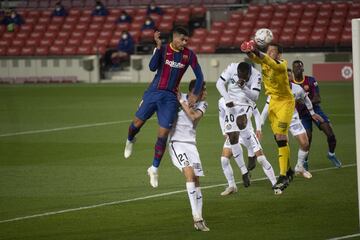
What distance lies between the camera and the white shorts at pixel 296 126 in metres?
16.8

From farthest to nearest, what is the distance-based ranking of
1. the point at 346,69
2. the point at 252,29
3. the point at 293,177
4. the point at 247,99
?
1. the point at 252,29
2. the point at 346,69
3. the point at 293,177
4. the point at 247,99

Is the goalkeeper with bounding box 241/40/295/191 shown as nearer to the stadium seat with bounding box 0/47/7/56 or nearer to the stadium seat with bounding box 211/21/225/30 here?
the stadium seat with bounding box 211/21/225/30

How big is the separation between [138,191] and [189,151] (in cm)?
353

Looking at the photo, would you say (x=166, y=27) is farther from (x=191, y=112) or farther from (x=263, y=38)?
(x=191, y=112)

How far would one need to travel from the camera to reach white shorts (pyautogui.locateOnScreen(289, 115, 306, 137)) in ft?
55.0

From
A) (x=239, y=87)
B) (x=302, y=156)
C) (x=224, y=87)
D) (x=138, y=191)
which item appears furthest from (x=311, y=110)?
(x=138, y=191)

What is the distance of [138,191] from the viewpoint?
15672mm

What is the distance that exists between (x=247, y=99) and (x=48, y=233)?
4710 millimetres

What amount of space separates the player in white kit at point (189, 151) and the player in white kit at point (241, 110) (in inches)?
99.7

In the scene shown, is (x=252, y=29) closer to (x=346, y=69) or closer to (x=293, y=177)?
(x=346, y=69)

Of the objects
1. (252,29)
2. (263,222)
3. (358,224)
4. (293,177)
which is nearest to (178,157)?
(263,222)

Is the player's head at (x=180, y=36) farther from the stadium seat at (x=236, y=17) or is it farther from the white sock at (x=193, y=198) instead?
the stadium seat at (x=236, y=17)

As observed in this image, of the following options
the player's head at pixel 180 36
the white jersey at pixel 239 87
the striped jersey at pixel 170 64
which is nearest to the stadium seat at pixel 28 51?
the white jersey at pixel 239 87

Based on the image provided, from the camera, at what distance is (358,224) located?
1230 cm
